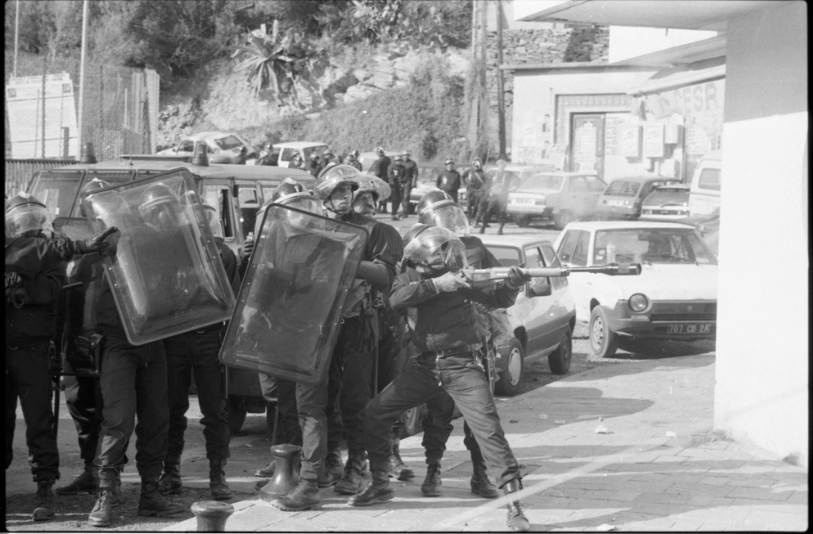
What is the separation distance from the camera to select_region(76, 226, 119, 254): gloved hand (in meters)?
5.46

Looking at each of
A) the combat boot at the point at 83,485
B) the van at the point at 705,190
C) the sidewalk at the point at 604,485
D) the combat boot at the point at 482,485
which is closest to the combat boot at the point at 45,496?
the combat boot at the point at 83,485

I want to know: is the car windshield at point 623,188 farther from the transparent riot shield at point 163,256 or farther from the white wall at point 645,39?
the transparent riot shield at point 163,256

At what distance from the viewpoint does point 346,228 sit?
570 centimetres

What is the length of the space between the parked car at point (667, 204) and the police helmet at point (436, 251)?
687 inches

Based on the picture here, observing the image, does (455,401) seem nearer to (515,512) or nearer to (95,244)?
(515,512)

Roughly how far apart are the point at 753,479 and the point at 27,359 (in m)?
4.30

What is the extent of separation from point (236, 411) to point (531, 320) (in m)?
3.20

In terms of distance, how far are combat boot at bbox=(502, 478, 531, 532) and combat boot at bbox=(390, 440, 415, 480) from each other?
123cm

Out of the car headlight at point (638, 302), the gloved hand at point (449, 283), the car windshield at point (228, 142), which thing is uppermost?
the car windshield at point (228, 142)

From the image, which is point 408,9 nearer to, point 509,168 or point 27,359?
point 509,168

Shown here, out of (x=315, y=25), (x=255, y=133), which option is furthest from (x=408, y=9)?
(x=255, y=133)

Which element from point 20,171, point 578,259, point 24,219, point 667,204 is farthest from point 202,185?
point 667,204

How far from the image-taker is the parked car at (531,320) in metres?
9.13

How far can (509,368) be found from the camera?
9.12 metres
